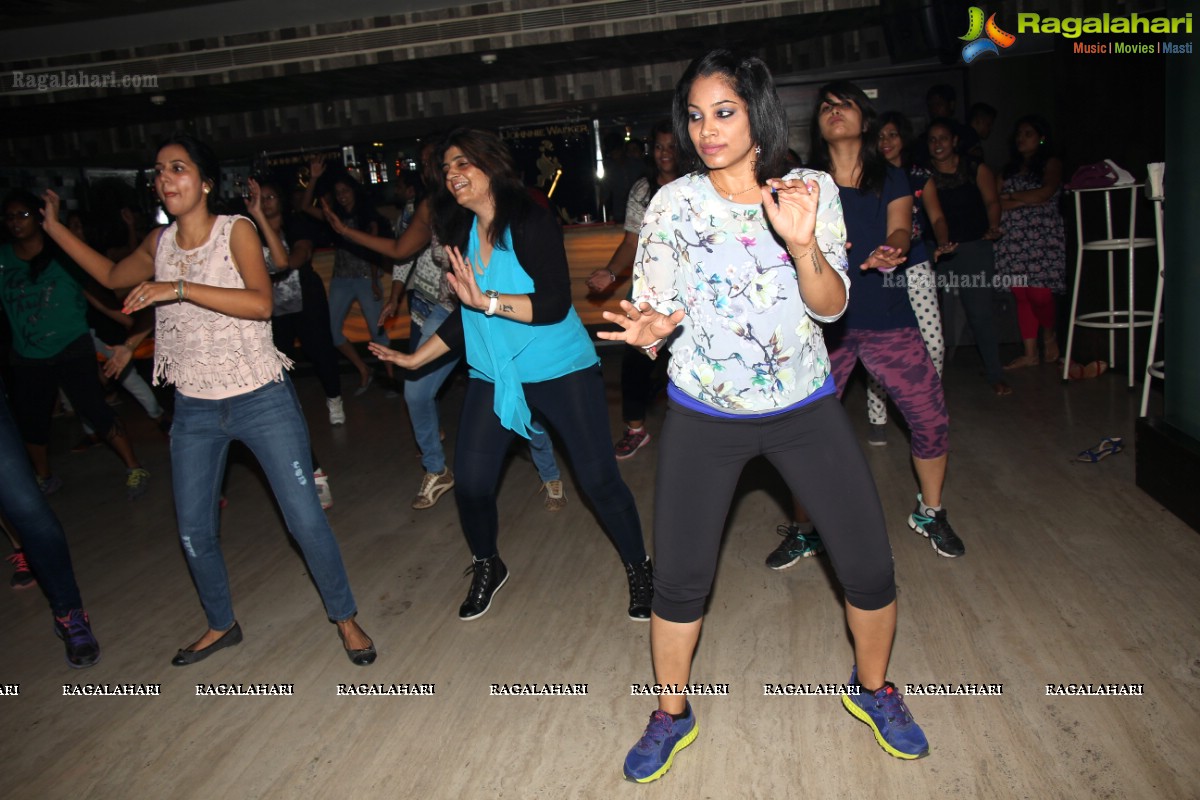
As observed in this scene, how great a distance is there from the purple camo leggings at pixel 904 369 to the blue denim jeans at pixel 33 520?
2.74 m

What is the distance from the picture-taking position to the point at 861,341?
9.98ft

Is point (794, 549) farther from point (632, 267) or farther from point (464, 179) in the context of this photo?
point (464, 179)

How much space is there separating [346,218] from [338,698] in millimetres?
4813

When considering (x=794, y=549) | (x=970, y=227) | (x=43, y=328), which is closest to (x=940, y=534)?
(x=794, y=549)

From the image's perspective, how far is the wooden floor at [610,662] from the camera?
2191 mm

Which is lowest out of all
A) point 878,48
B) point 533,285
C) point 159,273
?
point 533,285

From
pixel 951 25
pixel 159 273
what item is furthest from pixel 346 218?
pixel 951 25

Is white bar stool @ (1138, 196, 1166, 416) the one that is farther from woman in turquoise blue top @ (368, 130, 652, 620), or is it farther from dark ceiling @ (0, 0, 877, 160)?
dark ceiling @ (0, 0, 877, 160)

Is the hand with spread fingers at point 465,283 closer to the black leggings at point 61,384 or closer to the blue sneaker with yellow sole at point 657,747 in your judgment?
the blue sneaker with yellow sole at point 657,747

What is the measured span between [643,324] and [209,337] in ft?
4.74

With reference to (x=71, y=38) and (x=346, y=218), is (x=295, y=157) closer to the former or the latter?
(x=71, y=38)

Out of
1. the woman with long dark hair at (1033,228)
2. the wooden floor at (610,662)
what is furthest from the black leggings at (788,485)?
the woman with long dark hair at (1033,228)

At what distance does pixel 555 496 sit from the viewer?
4.30 metres

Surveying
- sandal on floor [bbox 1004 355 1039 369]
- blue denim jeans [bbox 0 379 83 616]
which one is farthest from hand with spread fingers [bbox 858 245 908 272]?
sandal on floor [bbox 1004 355 1039 369]
